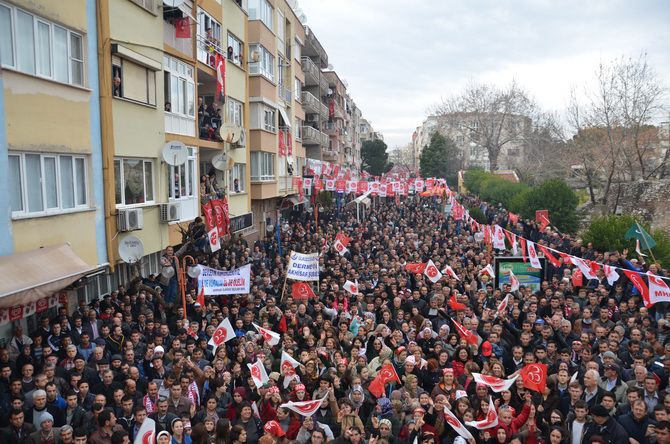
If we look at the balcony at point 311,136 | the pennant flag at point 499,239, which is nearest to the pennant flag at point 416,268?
the pennant flag at point 499,239

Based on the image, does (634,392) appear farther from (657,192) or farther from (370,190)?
(657,192)

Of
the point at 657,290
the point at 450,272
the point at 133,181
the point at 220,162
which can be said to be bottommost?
the point at 450,272

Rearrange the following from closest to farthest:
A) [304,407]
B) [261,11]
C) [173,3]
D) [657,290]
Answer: [304,407], [657,290], [173,3], [261,11]

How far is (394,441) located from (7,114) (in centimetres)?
842

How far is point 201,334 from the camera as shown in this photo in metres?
11.2

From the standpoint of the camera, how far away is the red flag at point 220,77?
19.4m

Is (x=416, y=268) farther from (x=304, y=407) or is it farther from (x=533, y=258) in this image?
(x=304, y=407)

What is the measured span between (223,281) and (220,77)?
9.90m

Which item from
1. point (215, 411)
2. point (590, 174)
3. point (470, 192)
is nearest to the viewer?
point (215, 411)

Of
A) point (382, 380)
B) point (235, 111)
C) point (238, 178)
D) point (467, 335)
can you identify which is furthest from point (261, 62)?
point (382, 380)

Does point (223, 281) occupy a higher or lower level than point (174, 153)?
lower

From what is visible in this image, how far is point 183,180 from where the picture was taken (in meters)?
17.0

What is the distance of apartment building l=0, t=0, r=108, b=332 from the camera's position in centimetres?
945

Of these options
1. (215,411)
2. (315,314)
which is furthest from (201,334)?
(215,411)
